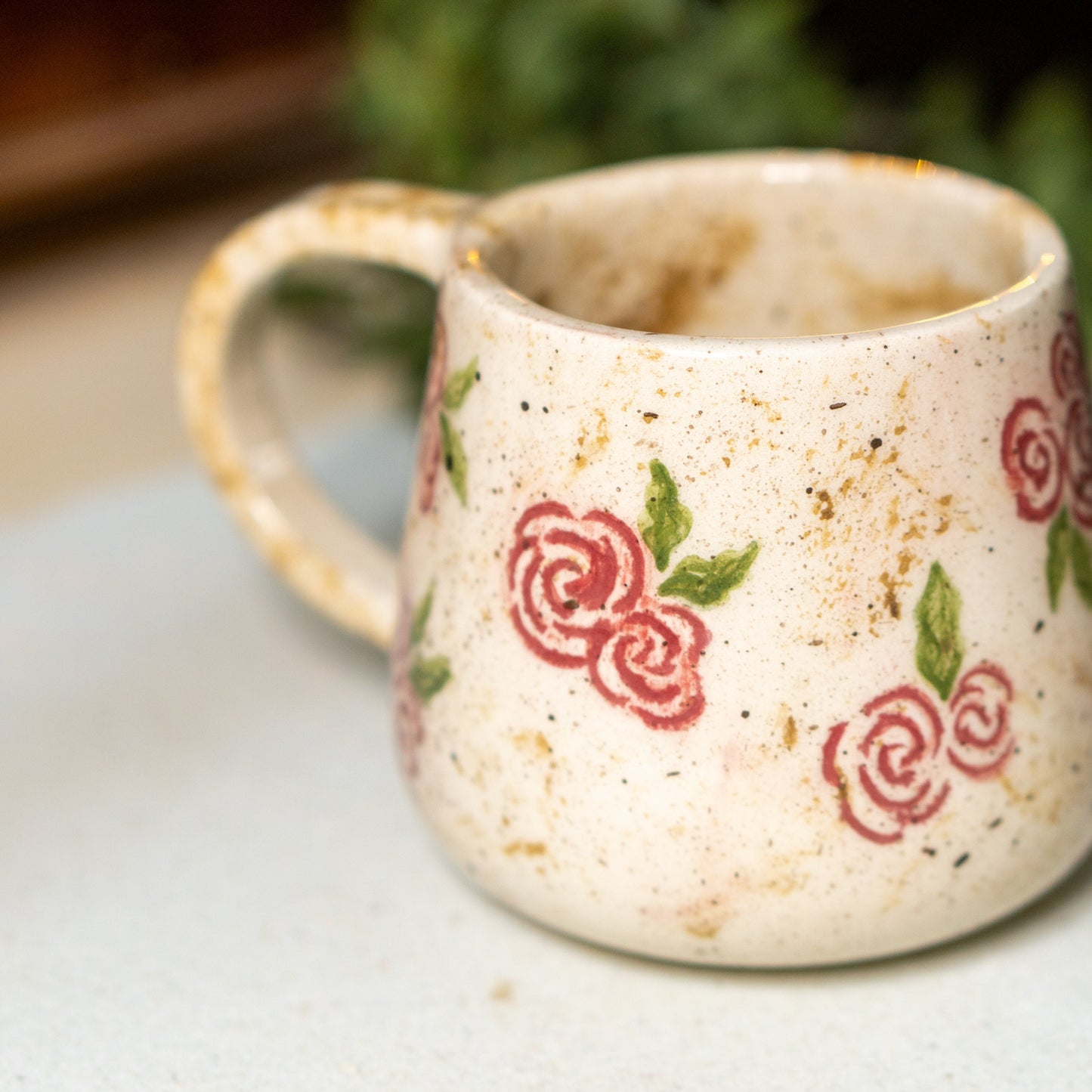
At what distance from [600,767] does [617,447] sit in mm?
86

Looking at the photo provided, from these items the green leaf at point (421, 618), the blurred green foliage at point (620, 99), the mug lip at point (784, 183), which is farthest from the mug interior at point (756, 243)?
the blurred green foliage at point (620, 99)

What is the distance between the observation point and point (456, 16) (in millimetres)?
819

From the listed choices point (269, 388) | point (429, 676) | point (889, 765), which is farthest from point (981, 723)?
point (269, 388)

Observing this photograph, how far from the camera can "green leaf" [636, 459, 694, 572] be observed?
382 millimetres

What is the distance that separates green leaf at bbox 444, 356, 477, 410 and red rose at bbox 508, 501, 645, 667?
0.04 metres

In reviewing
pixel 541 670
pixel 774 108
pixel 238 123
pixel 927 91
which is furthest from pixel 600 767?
pixel 238 123

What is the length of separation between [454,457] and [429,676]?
2.6 inches

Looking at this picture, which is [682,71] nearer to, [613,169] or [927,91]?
[927,91]

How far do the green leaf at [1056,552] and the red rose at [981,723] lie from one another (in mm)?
28

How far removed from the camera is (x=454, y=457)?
42cm

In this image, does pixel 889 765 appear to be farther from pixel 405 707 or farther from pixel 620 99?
pixel 620 99

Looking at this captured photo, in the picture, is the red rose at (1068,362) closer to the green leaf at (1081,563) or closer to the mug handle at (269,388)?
the green leaf at (1081,563)

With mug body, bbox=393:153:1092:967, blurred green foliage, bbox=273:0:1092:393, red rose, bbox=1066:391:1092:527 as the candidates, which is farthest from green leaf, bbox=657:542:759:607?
blurred green foliage, bbox=273:0:1092:393

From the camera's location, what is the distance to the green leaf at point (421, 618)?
0.44 meters
